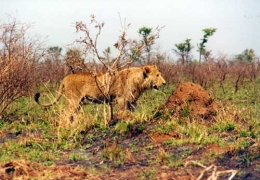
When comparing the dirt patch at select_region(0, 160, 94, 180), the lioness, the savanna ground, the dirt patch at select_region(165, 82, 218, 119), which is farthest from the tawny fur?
the dirt patch at select_region(0, 160, 94, 180)

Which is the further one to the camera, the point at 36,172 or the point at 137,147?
the point at 137,147

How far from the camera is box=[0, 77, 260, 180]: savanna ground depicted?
20.5 feet

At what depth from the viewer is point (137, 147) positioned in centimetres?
777

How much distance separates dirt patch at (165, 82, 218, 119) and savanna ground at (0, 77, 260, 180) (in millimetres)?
97

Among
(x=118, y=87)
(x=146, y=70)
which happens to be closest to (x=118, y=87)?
(x=118, y=87)

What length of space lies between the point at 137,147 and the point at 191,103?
205 centimetres

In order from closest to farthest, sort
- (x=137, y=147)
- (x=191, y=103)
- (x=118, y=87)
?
1. (x=137, y=147)
2. (x=191, y=103)
3. (x=118, y=87)

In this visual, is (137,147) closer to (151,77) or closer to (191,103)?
(191,103)

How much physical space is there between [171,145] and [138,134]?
3.35ft

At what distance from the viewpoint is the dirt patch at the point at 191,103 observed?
9.09 meters

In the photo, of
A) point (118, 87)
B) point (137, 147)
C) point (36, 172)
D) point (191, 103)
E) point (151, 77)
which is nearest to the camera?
point (36, 172)

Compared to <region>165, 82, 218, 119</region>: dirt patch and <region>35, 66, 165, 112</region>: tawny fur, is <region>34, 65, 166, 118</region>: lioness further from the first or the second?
<region>165, 82, 218, 119</region>: dirt patch

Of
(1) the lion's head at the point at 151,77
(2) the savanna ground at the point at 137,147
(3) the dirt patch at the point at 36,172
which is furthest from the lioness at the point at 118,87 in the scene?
(3) the dirt patch at the point at 36,172

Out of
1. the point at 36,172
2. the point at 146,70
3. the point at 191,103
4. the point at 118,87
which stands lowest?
the point at 36,172
